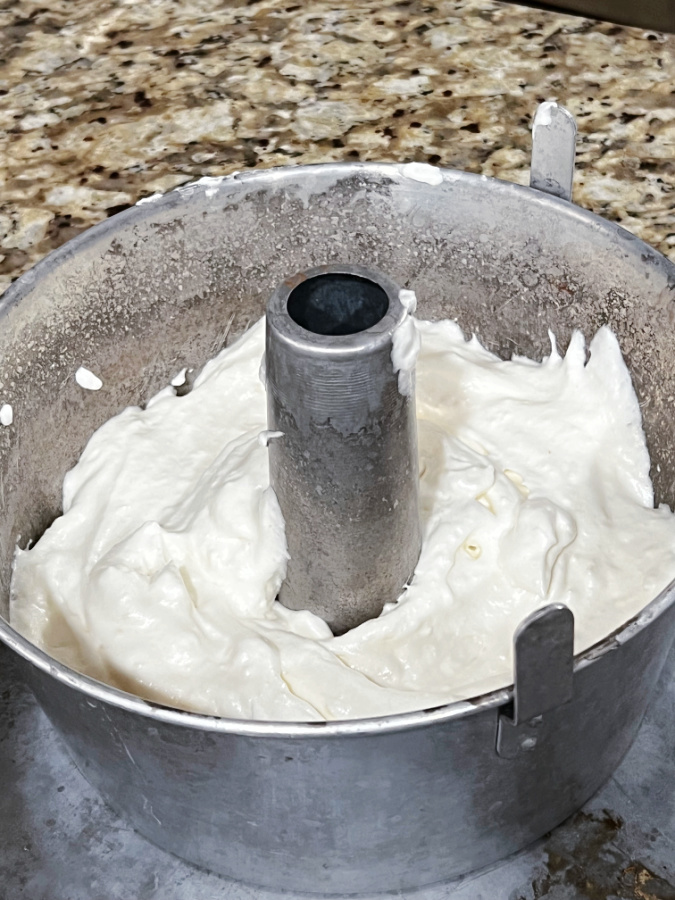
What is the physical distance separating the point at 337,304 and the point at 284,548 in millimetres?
200

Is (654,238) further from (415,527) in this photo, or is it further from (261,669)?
(261,669)

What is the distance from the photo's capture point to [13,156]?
4.56ft

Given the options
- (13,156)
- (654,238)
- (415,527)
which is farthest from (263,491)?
(13,156)

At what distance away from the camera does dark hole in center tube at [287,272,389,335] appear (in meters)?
0.78

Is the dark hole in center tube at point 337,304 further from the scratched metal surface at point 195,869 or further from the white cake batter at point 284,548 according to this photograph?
the scratched metal surface at point 195,869

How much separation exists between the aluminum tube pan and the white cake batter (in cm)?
3

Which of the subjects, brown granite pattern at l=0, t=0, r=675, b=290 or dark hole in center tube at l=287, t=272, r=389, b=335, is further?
brown granite pattern at l=0, t=0, r=675, b=290

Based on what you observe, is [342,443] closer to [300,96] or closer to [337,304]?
[337,304]

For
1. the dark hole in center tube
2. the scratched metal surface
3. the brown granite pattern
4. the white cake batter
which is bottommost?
the scratched metal surface

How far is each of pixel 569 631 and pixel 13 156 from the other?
105 cm

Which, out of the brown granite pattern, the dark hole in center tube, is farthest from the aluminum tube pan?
the brown granite pattern

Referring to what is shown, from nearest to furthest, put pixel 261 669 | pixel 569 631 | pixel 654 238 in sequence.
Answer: pixel 569 631, pixel 261 669, pixel 654 238

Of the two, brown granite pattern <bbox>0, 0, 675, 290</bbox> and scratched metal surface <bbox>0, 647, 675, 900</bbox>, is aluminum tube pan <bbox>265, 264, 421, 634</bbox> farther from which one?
brown granite pattern <bbox>0, 0, 675, 290</bbox>

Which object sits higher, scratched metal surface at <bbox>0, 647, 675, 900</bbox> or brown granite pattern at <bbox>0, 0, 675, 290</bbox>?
brown granite pattern at <bbox>0, 0, 675, 290</bbox>
